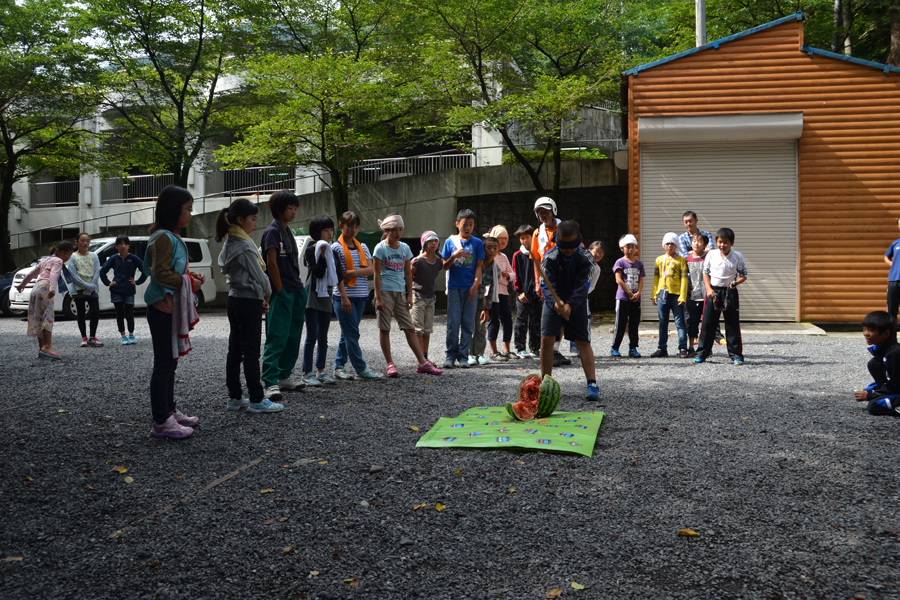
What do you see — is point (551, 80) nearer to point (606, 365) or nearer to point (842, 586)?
point (606, 365)

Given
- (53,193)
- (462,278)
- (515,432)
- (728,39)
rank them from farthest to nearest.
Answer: (53,193) < (728,39) < (462,278) < (515,432)

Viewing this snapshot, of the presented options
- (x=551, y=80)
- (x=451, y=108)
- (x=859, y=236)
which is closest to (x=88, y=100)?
(x=451, y=108)

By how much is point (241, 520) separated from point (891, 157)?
1463 centimetres

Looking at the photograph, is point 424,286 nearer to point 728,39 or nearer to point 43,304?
point 43,304

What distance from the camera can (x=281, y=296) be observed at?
655cm

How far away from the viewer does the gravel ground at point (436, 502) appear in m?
2.93

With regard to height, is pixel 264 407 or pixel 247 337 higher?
pixel 247 337

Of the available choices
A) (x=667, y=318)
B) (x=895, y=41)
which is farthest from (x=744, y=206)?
(x=895, y=41)

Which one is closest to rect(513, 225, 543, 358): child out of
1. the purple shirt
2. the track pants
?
the track pants

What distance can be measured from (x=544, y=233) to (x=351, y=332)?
2491 mm

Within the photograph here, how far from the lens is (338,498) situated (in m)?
3.88

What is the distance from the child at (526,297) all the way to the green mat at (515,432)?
345cm

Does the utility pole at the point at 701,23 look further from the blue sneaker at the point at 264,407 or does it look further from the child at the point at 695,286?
the blue sneaker at the point at 264,407

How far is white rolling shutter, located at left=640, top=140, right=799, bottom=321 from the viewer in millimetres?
14344
